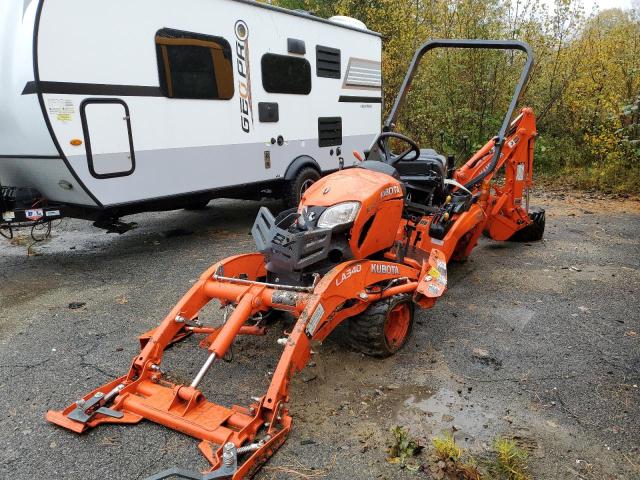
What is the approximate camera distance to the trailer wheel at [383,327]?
A: 338cm

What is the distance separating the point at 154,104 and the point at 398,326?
11.9 feet

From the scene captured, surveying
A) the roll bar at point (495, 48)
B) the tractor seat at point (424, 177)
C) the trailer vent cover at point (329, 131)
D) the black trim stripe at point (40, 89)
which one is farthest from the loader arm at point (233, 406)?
the trailer vent cover at point (329, 131)

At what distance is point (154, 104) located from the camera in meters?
5.46

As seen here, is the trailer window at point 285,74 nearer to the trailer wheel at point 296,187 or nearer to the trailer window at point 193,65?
the trailer window at point 193,65

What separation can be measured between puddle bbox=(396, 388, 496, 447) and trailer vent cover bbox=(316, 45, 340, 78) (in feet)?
19.0

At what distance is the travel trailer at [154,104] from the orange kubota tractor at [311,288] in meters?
2.27

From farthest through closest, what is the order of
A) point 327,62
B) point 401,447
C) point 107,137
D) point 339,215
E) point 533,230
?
point 327,62 → point 533,230 → point 107,137 → point 339,215 → point 401,447

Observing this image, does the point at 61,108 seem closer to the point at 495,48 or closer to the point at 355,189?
the point at 355,189

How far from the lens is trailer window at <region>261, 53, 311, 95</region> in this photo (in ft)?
22.2

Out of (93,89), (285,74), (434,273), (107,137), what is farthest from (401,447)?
(285,74)

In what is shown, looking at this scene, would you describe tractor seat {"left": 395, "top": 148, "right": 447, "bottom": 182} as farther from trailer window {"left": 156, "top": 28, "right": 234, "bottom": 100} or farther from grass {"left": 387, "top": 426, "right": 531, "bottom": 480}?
grass {"left": 387, "top": 426, "right": 531, "bottom": 480}

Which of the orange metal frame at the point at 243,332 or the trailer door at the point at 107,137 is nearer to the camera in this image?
the orange metal frame at the point at 243,332

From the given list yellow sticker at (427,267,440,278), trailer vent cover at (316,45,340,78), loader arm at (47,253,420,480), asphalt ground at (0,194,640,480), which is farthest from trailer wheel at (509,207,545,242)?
trailer vent cover at (316,45,340,78)

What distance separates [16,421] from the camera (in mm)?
2928
